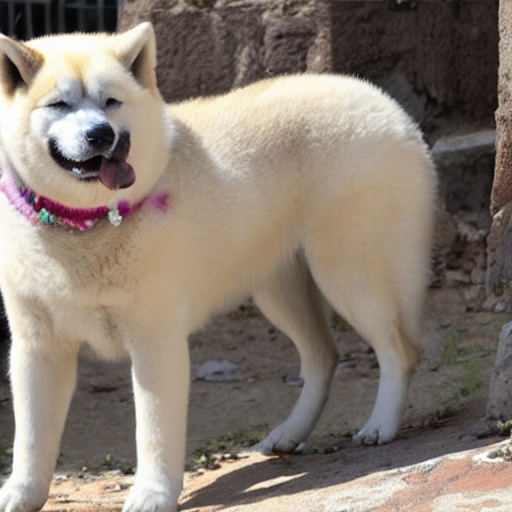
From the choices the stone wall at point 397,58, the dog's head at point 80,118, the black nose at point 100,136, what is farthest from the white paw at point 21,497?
the stone wall at point 397,58

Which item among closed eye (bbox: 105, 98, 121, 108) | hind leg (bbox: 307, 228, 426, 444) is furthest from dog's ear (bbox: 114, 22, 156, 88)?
hind leg (bbox: 307, 228, 426, 444)

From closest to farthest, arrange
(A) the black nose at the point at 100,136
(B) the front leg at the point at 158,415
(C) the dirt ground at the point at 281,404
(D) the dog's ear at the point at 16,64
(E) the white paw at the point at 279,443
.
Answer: (A) the black nose at the point at 100,136
(D) the dog's ear at the point at 16,64
(B) the front leg at the point at 158,415
(C) the dirt ground at the point at 281,404
(E) the white paw at the point at 279,443

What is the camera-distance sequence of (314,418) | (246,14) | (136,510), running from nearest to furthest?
(136,510)
(314,418)
(246,14)

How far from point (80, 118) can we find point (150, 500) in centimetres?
135

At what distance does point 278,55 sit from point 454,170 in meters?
1.14

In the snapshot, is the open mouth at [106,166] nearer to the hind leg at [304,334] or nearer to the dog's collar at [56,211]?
the dog's collar at [56,211]

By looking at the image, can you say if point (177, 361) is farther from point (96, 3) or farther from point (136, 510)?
point (96, 3)

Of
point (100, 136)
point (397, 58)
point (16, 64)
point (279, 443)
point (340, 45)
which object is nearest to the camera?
point (100, 136)

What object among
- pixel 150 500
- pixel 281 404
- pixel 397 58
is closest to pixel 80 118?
pixel 150 500

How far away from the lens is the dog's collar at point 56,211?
435cm

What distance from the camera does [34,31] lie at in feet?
25.3

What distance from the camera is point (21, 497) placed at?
14.9ft

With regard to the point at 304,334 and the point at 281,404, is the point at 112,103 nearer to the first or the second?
the point at 304,334

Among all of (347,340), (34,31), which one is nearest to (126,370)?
(347,340)
